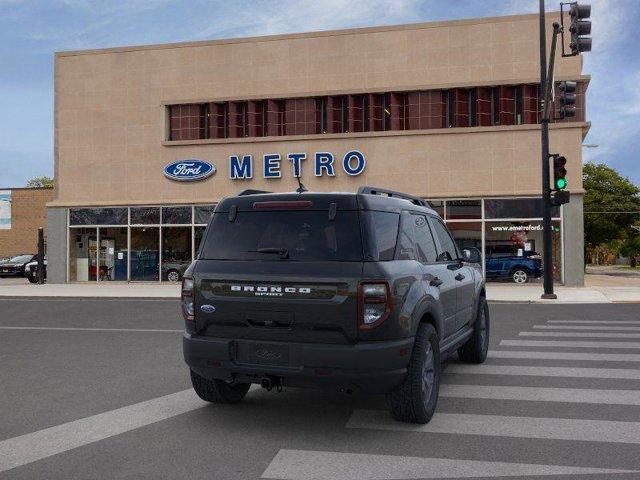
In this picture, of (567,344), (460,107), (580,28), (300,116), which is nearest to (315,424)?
(567,344)

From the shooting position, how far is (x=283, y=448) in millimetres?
4617

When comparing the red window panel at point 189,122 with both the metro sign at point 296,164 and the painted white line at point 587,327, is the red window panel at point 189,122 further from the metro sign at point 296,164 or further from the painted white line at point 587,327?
the painted white line at point 587,327

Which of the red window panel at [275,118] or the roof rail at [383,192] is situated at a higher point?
the red window panel at [275,118]

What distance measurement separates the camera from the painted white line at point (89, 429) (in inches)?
178

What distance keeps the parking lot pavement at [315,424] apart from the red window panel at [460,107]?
1718 centimetres

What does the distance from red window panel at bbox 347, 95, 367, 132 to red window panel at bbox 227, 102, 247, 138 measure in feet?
14.9

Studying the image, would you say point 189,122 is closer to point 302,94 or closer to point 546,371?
point 302,94

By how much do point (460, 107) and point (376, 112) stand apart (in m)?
3.28

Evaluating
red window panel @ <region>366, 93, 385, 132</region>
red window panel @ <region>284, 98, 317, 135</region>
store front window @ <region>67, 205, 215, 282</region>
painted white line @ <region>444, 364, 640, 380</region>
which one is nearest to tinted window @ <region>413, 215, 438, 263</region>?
painted white line @ <region>444, 364, 640, 380</region>

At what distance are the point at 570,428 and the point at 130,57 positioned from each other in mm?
27055

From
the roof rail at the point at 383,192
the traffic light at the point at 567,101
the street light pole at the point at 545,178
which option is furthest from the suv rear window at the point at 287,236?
the street light pole at the point at 545,178

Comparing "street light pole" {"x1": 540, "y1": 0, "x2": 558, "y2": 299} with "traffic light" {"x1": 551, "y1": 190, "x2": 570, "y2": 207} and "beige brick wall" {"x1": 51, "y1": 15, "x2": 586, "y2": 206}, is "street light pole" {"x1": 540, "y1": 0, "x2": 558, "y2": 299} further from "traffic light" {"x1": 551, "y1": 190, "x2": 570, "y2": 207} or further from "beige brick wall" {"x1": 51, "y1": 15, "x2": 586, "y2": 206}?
"beige brick wall" {"x1": 51, "y1": 15, "x2": 586, "y2": 206}

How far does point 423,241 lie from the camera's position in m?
6.06

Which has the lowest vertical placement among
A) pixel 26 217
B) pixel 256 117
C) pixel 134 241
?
pixel 134 241
